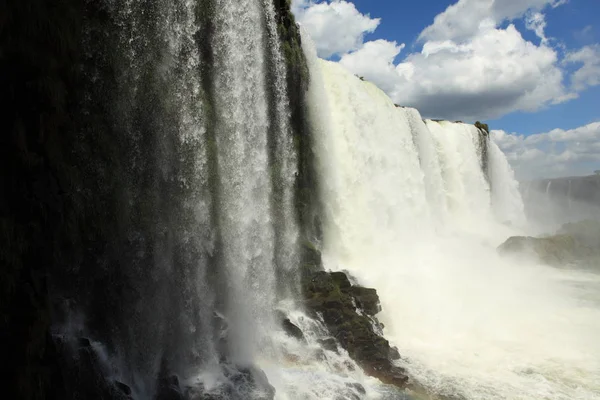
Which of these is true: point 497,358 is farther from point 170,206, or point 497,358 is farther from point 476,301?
point 170,206

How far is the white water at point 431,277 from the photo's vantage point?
1123 centimetres

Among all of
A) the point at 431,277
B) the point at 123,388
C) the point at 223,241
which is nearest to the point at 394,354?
the point at 223,241

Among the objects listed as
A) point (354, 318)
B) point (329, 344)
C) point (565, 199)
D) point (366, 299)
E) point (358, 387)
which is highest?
point (565, 199)

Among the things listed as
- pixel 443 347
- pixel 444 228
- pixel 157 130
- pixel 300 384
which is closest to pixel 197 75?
pixel 157 130

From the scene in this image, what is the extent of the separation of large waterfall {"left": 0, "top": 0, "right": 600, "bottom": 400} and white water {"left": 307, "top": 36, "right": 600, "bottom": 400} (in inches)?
3.6

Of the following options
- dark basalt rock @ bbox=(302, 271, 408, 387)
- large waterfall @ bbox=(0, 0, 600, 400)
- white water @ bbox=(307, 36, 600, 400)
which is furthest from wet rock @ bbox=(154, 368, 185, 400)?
white water @ bbox=(307, 36, 600, 400)

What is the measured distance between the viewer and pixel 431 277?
16.8 meters

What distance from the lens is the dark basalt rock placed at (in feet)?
35.7

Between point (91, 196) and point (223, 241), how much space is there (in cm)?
382

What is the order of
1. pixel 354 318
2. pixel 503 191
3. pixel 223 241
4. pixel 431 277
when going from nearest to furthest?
pixel 223 241 → pixel 354 318 → pixel 431 277 → pixel 503 191

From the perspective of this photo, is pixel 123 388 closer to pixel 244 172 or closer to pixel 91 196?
pixel 91 196

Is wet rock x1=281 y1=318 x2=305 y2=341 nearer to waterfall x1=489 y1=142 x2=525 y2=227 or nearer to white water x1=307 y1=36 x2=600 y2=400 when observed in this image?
white water x1=307 y1=36 x2=600 y2=400

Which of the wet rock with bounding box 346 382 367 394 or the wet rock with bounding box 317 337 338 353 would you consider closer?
the wet rock with bounding box 346 382 367 394

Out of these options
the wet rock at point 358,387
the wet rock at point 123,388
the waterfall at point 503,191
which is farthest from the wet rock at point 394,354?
the waterfall at point 503,191
